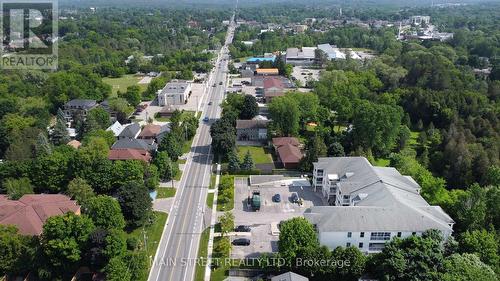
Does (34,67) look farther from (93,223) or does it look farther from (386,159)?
(386,159)

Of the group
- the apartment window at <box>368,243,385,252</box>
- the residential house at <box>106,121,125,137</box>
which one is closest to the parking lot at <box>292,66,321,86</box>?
the residential house at <box>106,121,125,137</box>

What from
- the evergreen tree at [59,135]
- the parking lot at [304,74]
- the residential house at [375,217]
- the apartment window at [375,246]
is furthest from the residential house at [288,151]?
the parking lot at [304,74]

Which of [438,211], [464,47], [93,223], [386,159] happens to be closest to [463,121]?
[386,159]

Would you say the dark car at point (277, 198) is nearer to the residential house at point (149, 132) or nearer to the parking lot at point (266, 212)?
the parking lot at point (266, 212)

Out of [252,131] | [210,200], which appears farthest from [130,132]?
[210,200]

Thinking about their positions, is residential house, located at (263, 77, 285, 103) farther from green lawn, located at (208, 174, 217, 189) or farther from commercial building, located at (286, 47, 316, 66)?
green lawn, located at (208, 174, 217, 189)

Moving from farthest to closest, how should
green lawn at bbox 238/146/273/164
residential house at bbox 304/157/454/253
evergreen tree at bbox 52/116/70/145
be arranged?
1. evergreen tree at bbox 52/116/70/145
2. green lawn at bbox 238/146/273/164
3. residential house at bbox 304/157/454/253
